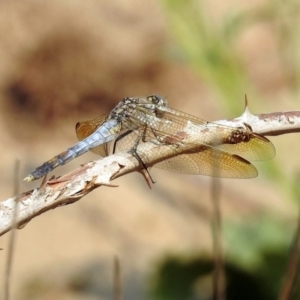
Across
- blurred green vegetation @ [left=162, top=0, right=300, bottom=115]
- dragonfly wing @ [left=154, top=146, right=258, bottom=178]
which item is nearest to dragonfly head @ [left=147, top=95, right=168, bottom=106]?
blurred green vegetation @ [left=162, top=0, right=300, bottom=115]

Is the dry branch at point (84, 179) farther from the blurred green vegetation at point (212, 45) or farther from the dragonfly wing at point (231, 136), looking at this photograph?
the blurred green vegetation at point (212, 45)

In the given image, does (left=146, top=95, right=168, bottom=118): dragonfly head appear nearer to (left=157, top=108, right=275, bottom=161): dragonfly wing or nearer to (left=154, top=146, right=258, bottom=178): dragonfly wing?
(left=157, top=108, right=275, bottom=161): dragonfly wing

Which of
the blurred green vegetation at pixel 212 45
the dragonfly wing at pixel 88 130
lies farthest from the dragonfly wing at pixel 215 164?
the blurred green vegetation at pixel 212 45

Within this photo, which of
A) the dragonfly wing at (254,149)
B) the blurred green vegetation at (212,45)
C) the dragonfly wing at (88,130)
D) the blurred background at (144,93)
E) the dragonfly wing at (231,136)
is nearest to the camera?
the dragonfly wing at (231,136)

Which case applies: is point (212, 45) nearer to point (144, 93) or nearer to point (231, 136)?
point (231, 136)

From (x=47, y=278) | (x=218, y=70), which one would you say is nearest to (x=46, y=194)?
(x=218, y=70)

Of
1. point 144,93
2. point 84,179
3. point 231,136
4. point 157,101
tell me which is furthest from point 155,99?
point 144,93

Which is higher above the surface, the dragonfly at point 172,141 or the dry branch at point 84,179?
the dragonfly at point 172,141

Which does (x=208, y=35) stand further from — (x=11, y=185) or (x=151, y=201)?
(x=11, y=185)
